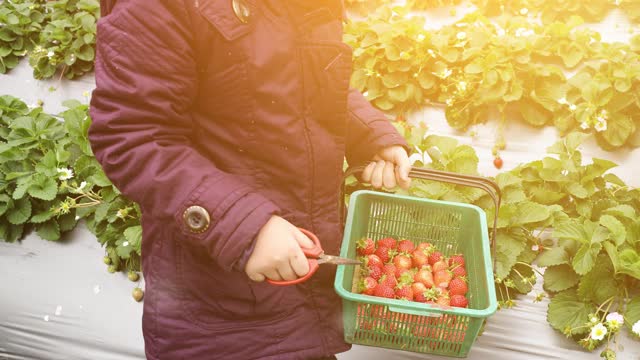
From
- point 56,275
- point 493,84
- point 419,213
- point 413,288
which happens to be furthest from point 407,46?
point 56,275

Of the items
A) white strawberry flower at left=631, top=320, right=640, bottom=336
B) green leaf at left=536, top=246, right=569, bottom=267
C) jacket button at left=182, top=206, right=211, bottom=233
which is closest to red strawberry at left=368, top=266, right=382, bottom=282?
jacket button at left=182, top=206, right=211, bottom=233

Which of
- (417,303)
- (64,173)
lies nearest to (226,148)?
(417,303)

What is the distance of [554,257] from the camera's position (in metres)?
1.95

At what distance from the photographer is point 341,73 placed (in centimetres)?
117

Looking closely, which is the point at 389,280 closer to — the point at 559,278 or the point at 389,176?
the point at 389,176

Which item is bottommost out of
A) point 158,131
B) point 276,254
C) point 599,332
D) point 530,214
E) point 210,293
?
point 599,332

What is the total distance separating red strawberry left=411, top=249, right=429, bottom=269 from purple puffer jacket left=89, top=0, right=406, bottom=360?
0.35 metres

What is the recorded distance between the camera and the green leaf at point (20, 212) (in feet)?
7.48

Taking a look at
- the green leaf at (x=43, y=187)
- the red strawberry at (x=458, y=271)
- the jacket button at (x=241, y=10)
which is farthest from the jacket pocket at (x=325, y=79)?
the green leaf at (x=43, y=187)

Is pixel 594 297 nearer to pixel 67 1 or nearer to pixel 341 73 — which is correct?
pixel 341 73

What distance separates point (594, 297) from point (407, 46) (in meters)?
1.51

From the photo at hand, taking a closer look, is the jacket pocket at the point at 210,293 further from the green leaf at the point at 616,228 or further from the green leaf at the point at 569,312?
the green leaf at the point at 616,228

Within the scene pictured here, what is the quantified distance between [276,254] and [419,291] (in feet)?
1.99

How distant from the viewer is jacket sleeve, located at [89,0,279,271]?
3.16ft
